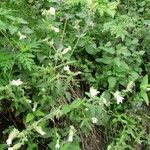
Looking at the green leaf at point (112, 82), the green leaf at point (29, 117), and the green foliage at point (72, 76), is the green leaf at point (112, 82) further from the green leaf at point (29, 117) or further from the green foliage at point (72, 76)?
the green leaf at point (29, 117)

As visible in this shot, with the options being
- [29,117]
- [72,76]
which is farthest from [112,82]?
[29,117]

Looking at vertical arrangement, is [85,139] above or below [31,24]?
below

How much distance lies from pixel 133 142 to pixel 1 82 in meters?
0.92

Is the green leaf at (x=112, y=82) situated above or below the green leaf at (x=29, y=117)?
below

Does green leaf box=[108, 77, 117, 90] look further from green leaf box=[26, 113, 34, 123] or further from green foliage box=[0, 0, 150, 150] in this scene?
green leaf box=[26, 113, 34, 123]

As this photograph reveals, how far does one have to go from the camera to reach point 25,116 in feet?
7.47

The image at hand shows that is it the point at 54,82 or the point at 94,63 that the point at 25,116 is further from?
the point at 94,63

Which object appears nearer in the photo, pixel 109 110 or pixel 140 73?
pixel 109 110

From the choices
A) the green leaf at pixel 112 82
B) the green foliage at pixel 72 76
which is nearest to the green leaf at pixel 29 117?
the green foliage at pixel 72 76

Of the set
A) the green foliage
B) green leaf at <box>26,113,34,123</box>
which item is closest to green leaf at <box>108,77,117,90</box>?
the green foliage

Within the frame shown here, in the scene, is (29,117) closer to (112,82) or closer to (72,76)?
(72,76)

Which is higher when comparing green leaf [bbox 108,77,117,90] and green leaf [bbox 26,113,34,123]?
green leaf [bbox 26,113,34,123]

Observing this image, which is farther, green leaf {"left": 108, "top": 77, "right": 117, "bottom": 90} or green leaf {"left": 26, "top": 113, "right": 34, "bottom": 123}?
green leaf {"left": 108, "top": 77, "right": 117, "bottom": 90}

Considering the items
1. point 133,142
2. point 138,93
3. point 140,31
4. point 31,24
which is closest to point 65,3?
point 31,24
